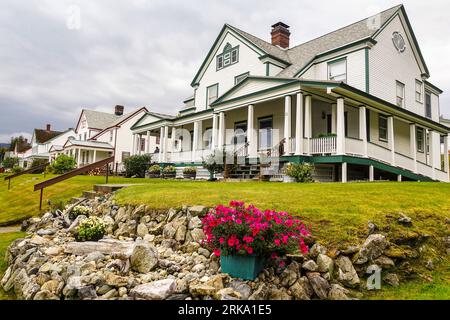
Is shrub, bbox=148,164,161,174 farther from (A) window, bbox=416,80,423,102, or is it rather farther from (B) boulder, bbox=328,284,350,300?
(A) window, bbox=416,80,423,102

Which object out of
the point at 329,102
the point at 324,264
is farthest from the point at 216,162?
the point at 324,264

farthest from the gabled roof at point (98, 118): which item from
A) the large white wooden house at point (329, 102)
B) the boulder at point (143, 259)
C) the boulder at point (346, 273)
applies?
the boulder at point (346, 273)

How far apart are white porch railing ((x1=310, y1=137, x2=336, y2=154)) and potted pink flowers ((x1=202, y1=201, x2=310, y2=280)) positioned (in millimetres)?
8719

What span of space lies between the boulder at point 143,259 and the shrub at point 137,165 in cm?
1656

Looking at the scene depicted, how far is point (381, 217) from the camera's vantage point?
16.9 ft

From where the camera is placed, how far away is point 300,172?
11.5 metres

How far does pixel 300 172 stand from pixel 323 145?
1856 mm

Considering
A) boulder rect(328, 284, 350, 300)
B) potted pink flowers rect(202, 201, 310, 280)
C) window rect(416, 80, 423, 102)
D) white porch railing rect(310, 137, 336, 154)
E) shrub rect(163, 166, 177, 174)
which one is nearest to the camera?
boulder rect(328, 284, 350, 300)

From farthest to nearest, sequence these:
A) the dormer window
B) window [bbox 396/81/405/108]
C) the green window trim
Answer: the dormer window
window [bbox 396/81/405/108]
the green window trim

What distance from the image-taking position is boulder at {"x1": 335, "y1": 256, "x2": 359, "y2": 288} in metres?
4.02

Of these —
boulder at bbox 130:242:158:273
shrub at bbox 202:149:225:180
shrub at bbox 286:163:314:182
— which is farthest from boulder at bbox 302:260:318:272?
shrub at bbox 202:149:225:180

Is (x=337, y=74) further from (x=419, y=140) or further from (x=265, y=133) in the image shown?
(x=419, y=140)

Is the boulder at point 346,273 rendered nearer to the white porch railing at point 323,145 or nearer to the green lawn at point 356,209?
the green lawn at point 356,209
